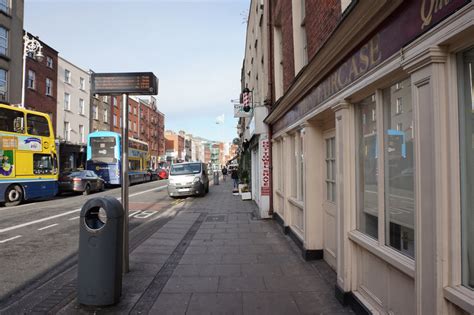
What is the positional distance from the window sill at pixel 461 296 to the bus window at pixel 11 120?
624 inches

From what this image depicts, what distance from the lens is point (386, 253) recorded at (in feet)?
10.3

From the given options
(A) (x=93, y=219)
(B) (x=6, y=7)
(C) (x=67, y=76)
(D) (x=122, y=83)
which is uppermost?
(B) (x=6, y=7)

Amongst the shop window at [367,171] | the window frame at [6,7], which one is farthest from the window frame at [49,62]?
the shop window at [367,171]

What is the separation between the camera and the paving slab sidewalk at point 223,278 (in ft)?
13.1

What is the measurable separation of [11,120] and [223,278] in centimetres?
1335

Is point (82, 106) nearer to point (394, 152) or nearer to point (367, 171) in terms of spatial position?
point (367, 171)

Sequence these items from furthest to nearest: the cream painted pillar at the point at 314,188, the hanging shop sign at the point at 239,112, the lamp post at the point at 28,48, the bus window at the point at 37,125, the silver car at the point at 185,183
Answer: the lamp post at the point at 28,48, the silver car at the point at 185,183, the hanging shop sign at the point at 239,112, the bus window at the point at 37,125, the cream painted pillar at the point at 314,188

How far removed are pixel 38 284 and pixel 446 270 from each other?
200 inches

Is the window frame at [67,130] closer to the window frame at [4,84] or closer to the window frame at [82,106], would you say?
the window frame at [82,106]

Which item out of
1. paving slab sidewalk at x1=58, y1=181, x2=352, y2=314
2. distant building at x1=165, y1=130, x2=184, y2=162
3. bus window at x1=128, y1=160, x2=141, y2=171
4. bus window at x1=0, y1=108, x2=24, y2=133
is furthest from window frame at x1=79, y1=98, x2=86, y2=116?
distant building at x1=165, y1=130, x2=184, y2=162

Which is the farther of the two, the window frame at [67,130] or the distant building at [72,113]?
the window frame at [67,130]

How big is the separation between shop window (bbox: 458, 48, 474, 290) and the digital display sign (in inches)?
169

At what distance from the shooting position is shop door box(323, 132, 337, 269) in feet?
17.3

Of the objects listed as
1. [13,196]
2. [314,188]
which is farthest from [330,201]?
[13,196]
